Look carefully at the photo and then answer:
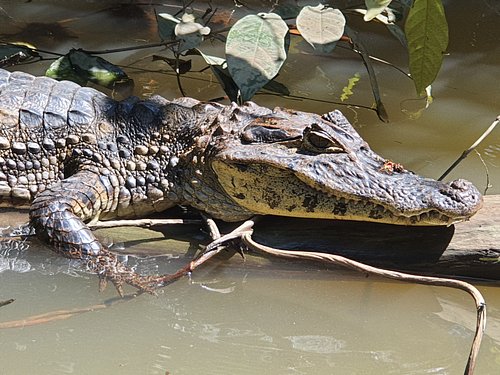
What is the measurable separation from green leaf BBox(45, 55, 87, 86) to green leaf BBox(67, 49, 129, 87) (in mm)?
22

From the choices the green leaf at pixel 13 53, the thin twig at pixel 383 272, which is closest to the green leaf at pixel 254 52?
the thin twig at pixel 383 272

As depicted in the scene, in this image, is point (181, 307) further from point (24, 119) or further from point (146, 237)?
point (24, 119)

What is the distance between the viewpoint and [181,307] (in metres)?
3.42

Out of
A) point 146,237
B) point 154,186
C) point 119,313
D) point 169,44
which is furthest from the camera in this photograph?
point 169,44

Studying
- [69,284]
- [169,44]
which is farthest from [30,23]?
[69,284]

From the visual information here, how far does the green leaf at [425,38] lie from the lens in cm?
366

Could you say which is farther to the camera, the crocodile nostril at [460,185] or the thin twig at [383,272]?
the crocodile nostril at [460,185]

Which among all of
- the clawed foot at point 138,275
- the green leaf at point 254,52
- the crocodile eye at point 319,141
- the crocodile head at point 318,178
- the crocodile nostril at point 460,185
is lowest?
the clawed foot at point 138,275

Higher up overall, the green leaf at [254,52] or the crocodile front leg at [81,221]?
the green leaf at [254,52]

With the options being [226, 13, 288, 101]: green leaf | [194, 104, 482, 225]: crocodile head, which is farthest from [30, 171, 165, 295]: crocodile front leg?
[226, 13, 288, 101]: green leaf

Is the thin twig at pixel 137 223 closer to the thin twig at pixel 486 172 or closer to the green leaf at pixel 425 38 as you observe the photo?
the green leaf at pixel 425 38

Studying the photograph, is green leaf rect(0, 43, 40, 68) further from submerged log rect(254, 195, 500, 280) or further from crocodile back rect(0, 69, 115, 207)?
submerged log rect(254, 195, 500, 280)

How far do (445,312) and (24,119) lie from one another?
225cm

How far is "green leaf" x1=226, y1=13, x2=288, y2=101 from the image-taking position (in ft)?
13.6
